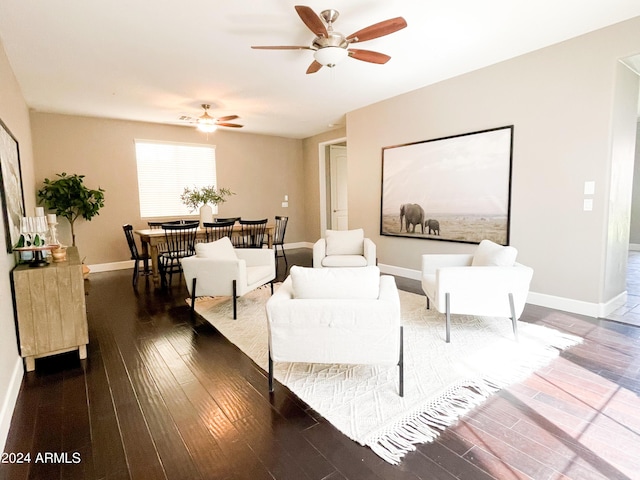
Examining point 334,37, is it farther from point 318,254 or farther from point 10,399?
point 10,399

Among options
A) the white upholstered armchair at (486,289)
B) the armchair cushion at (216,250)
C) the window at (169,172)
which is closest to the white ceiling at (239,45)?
the window at (169,172)

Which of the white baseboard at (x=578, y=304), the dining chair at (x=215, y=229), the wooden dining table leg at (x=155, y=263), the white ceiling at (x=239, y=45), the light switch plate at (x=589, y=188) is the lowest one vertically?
the white baseboard at (x=578, y=304)

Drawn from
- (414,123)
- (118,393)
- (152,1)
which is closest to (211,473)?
(118,393)

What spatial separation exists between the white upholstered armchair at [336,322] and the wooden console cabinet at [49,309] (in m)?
1.66

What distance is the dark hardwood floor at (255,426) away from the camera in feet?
5.05

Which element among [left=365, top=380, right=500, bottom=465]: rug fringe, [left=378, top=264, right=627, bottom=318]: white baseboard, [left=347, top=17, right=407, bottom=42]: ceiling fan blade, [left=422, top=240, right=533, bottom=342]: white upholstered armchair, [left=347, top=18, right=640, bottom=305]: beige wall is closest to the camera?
[left=365, top=380, right=500, bottom=465]: rug fringe

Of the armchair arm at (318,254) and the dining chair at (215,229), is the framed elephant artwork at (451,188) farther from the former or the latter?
the dining chair at (215,229)

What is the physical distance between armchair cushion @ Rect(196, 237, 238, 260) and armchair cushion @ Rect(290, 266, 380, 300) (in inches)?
69.1

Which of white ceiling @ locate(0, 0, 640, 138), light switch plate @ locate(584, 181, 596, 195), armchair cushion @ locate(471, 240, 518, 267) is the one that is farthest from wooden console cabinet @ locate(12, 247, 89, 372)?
light switch plate @ locate(584, 181, 596, 195)

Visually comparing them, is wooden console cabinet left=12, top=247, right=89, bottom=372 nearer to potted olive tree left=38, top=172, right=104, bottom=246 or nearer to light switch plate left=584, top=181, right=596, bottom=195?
potted olive tree left=38, top=172, right=104, bottom=246

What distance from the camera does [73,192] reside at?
5293mm

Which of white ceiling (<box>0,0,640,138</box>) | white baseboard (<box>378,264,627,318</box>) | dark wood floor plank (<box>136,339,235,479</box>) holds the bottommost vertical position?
dark wood floor plank (<box>136,339,235,479</box>)

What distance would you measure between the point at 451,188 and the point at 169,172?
5202 mm

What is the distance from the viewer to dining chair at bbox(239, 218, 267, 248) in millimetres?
5500
